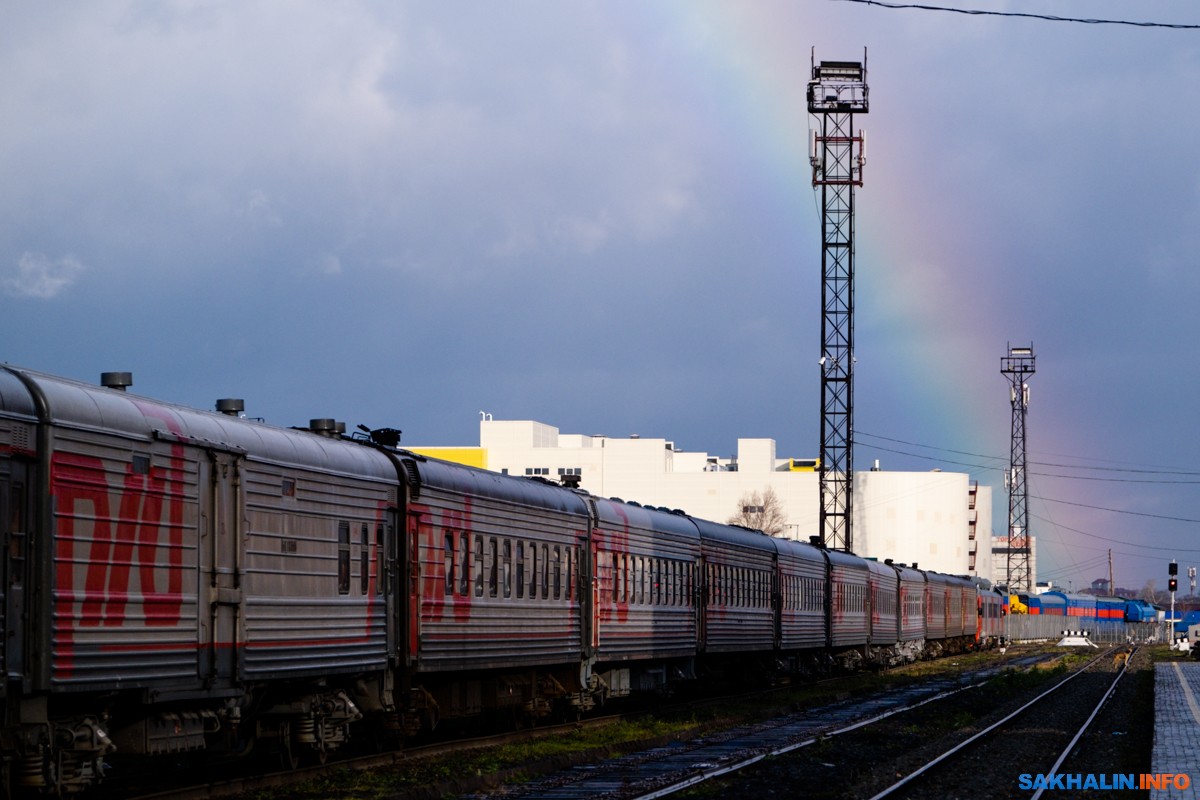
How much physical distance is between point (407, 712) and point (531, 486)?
5.31 metres

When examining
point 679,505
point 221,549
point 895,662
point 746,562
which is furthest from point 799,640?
point 679,505

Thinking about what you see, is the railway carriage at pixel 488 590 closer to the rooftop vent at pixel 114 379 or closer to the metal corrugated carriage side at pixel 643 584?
the metal corrugated carriage side at pixel 643 584

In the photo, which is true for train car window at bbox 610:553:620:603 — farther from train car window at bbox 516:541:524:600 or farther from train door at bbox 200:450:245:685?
train door at bbox 200:450:245:685

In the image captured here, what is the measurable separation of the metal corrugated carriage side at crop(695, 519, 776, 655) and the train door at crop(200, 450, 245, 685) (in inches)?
793

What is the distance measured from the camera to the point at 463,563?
2184cm

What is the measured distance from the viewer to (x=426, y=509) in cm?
2058

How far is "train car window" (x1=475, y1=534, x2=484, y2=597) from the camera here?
2231 centimetres

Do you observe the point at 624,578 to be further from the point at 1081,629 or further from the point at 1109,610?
the point at 1109,610

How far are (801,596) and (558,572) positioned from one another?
20962 millimetres

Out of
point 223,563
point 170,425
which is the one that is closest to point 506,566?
point 223,563

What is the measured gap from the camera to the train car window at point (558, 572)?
84.2ft

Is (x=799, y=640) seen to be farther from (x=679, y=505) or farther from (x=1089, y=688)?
(x=679, y=505)

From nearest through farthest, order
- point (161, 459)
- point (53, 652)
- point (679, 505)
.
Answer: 1. point (53, 652)
2. point (161, 459)
3. point (679, 505)

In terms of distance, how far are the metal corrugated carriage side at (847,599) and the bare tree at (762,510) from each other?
3336 inches
